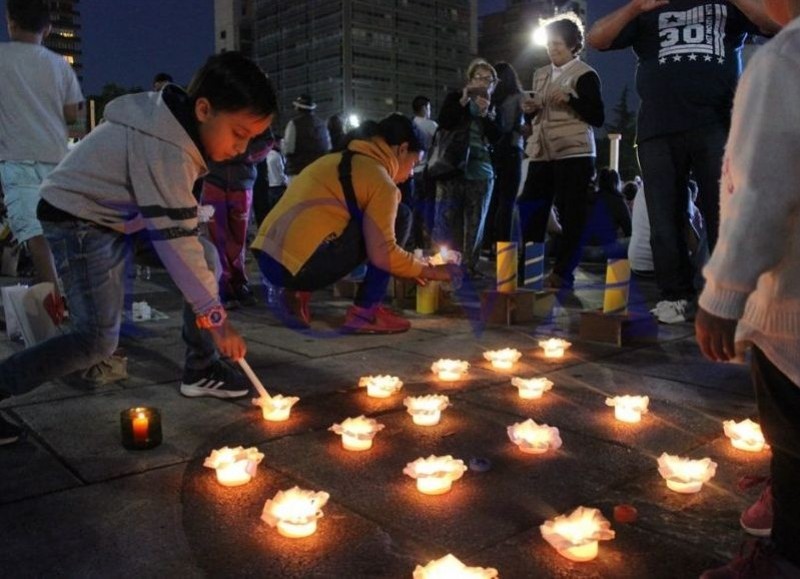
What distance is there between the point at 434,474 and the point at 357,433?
1.45 feet

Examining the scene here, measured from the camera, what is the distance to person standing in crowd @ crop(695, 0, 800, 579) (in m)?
1.34

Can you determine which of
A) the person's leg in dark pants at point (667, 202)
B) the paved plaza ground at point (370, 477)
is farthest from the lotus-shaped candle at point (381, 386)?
the person's leg in dark pants at point (667, 202)

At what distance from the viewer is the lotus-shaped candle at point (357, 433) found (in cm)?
249

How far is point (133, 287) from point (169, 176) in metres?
4.64

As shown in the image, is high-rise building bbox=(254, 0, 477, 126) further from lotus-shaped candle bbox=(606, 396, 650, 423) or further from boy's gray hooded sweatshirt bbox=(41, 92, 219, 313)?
lotus-shaped candle bbox=(606, 396, 650, 423)

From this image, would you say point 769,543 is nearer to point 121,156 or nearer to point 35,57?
point 121,156

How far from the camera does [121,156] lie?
8.64ft

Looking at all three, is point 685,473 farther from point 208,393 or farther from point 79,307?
point 79,307

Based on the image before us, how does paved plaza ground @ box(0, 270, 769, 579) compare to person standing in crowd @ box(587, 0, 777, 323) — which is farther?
person standing in crowd @ box(587, 0, 777, 323)

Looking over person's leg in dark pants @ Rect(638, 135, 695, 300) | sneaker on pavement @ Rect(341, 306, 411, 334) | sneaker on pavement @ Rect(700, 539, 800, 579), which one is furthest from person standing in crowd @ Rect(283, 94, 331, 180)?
sneaker on pavement @ Rect(700, 539, 800, 579)

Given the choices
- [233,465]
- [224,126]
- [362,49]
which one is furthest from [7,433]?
[362,49]

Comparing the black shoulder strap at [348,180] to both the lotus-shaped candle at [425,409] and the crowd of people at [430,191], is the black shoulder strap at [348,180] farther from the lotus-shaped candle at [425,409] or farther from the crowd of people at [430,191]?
the lotus-shaped candle at [425,409]

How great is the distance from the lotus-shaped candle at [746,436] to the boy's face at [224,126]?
2006 millimetres

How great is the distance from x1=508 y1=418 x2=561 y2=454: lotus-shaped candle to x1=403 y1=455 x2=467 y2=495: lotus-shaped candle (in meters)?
0.37
